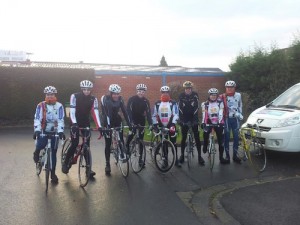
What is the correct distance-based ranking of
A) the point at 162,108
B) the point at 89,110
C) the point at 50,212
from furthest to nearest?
1. the point at 162,108
2. the point at 89,110
3. the point at 50,212

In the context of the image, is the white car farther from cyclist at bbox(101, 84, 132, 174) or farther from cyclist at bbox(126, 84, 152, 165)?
cyclist at bbox(101, 84, 132, 174)

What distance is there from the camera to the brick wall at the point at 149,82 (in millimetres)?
18797

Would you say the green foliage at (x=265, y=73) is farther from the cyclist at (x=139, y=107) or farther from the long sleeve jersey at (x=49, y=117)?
the long sleeve jersey at (x=49, y=117)

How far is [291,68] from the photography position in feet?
55.8

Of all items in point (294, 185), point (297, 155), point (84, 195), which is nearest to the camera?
point (84, 195)

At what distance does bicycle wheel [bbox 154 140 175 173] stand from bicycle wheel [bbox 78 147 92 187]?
5.32 ft

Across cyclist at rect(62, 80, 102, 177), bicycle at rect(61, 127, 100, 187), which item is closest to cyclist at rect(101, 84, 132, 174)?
cyclist at rect(62, 80, 102, 177)

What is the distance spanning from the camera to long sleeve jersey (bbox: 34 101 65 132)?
262 inches

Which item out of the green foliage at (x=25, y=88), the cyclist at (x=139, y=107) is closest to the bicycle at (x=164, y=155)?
the cyclist at (x=139, y=107)

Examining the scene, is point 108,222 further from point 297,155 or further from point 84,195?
point 297,155

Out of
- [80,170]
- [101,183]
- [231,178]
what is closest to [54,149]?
[80,170]

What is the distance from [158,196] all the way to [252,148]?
11.5 feet

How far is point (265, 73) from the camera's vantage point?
58.9 feet

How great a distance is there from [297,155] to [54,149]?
245 inches
